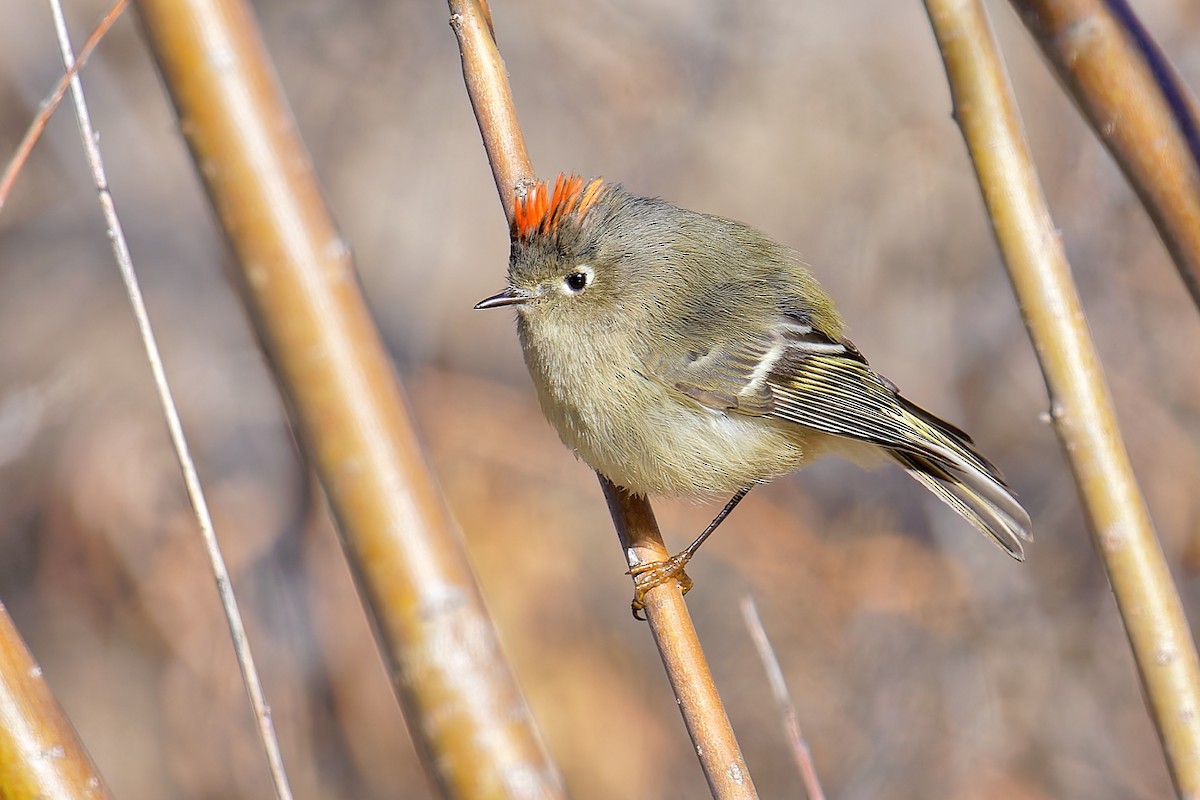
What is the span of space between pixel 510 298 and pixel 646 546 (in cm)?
57

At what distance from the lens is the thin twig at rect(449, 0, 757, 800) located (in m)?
1.44

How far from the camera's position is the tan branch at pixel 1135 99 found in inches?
48.2

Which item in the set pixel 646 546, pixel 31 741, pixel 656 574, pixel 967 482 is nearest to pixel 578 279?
pixel 646 546

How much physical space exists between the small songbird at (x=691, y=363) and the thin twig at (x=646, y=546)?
114mm

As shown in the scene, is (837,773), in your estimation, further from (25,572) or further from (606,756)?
(25,572)

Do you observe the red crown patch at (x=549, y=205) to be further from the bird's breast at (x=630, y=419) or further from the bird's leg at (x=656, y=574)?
the bird's leg at (x=656, y=574)

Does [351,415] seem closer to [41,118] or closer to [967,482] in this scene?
[41,118]

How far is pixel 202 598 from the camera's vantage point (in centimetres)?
377

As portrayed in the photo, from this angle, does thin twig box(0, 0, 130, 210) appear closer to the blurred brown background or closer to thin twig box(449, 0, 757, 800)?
thin twig box(449, 0, 757, 800)

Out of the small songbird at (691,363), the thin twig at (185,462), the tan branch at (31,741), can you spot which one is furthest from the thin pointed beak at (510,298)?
the tan branch at (31,741)

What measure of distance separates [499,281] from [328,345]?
13.6 ft

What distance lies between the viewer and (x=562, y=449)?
4.66 meters

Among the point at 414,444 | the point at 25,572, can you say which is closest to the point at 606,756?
the point at 25,572

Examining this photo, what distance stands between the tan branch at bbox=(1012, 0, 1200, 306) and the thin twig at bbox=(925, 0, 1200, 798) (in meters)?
0.12
